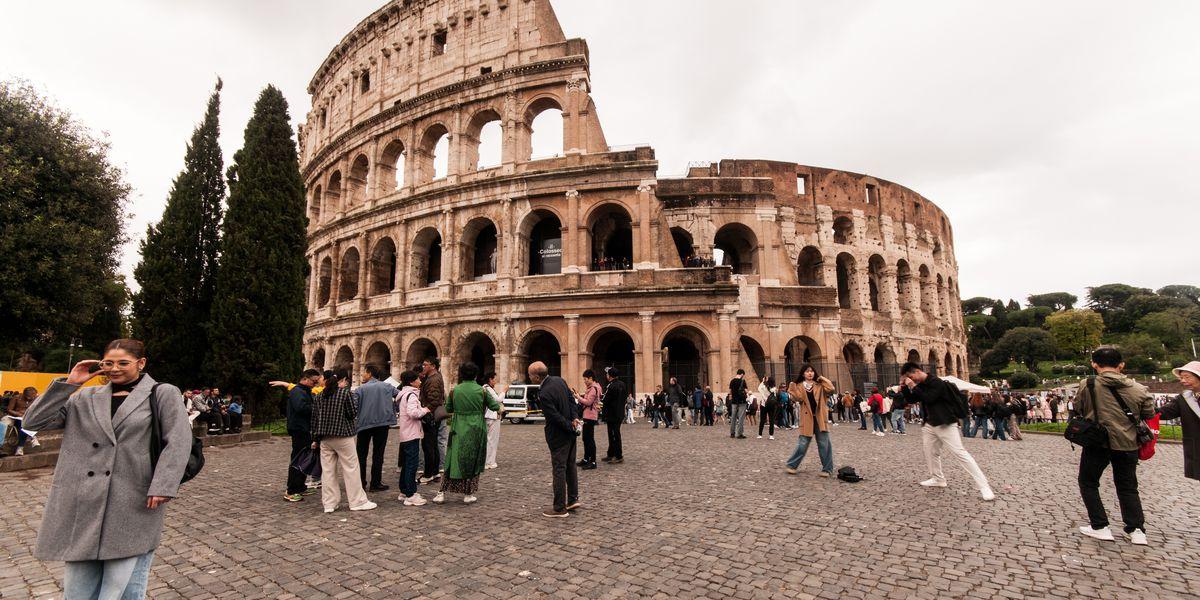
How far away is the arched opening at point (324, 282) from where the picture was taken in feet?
85.9

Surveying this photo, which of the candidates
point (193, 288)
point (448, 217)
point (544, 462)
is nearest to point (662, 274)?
point (448, 217)

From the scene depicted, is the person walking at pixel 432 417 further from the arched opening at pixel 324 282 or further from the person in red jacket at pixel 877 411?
the arched opening at pixel 324 282

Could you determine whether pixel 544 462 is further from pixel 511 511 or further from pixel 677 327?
pixel 677 327

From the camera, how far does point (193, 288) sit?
59.2 feet

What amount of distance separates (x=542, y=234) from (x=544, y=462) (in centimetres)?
1451

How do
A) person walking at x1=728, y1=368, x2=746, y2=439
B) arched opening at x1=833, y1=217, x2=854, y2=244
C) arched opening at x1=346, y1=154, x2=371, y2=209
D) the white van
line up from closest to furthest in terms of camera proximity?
person walking at x1=728, y1=368, x2=746, y2=439 → the white van → arched opening at x1=346, y1=154, x2=371, y2=209 → arched opening at x1=833, y1=217, x2=854, y2=244

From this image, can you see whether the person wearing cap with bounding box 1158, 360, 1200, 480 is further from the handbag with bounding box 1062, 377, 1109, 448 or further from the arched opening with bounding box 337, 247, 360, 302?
the arched opening with bounding box 337, 247, 360, 302

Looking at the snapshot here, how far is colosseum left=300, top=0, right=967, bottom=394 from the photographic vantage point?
1978cm

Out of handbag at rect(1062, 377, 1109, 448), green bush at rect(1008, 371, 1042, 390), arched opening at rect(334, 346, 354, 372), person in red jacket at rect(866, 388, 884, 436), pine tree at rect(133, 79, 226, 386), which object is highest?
pine tree at rect(133, 79, 226, 386)

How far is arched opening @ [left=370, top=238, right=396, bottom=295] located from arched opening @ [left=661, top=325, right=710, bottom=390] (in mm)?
12845

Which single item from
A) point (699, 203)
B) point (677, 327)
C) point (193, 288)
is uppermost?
point (699, 203)

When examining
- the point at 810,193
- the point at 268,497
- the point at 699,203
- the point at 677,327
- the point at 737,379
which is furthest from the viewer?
the point at 810,193

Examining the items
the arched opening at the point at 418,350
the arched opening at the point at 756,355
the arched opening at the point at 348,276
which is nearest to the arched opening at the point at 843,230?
the arched opening at the point at 756,355

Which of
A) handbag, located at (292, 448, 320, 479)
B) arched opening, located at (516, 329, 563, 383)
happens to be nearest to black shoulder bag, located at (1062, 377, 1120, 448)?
handbag, located at (292, 448, 320, 479)
